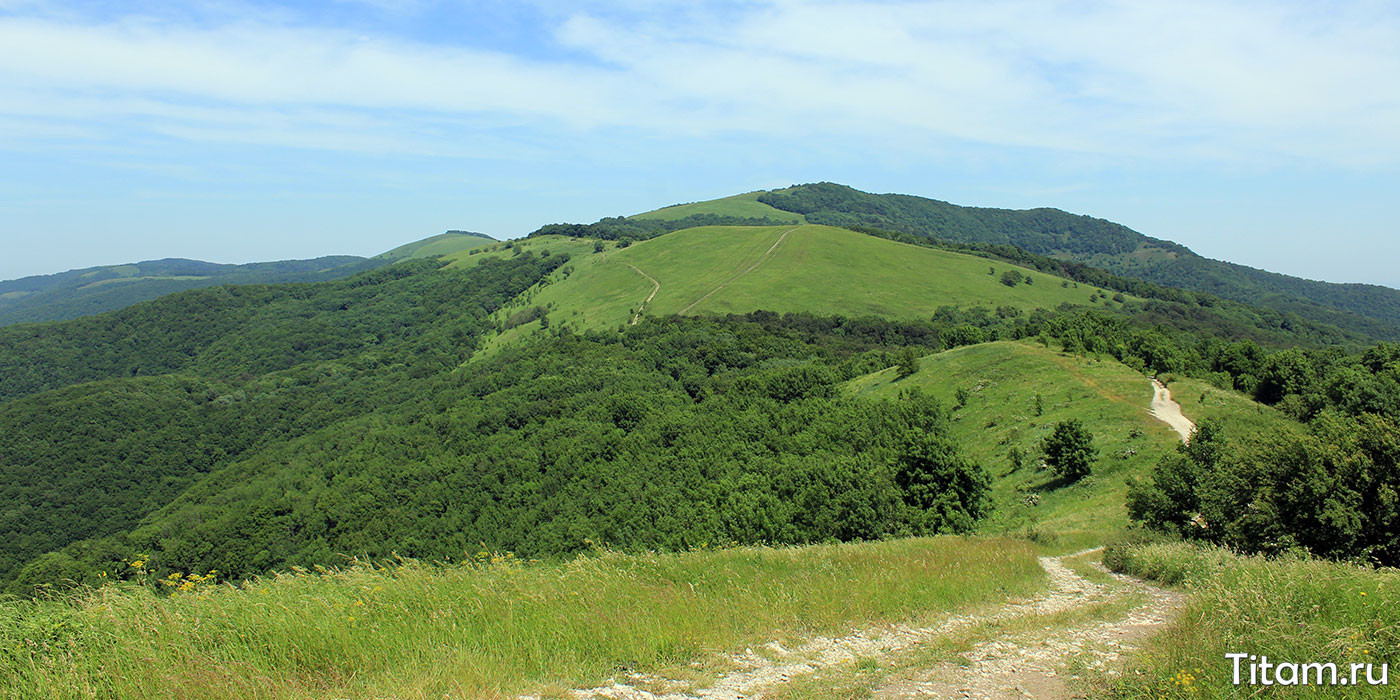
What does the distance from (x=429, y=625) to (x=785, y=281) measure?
11226 cm

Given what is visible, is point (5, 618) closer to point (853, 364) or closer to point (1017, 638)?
point (1017, 638)

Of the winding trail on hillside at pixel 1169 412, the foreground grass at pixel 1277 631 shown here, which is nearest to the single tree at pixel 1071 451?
the winding trail on hillside at pixel 1169 412

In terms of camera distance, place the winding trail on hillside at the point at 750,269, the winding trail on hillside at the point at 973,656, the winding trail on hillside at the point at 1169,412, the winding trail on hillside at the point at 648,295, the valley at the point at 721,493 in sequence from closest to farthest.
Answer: the winding trail on hillside at the point at 973,656 < the valley at the point at 721,493 < the winding trail on hillside at the point at 1169,412 < the winding trail on hillside at the point at 648,295 < the winding trail on hillside at the point at 750,269

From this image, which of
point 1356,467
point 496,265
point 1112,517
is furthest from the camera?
point 496,265

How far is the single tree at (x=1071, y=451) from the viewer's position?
2878cm

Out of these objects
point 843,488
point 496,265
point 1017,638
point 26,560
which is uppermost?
point 496,265

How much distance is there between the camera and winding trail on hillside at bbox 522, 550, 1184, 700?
6.61 meters

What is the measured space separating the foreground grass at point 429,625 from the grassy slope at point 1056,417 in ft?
42.9

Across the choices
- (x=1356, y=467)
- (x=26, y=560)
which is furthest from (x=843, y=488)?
(x=26, y=560)

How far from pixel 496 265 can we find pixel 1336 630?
7608 inches

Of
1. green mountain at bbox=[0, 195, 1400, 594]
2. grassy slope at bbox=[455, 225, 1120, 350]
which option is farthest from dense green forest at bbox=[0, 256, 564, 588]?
grassy slope at bbox=[455, 225, 1120, 350]

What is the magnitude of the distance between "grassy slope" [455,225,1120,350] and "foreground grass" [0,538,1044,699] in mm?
98155

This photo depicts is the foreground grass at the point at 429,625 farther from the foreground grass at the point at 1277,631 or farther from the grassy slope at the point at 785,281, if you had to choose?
the grassy slope at the point at 785,281

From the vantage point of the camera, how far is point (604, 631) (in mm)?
7375
